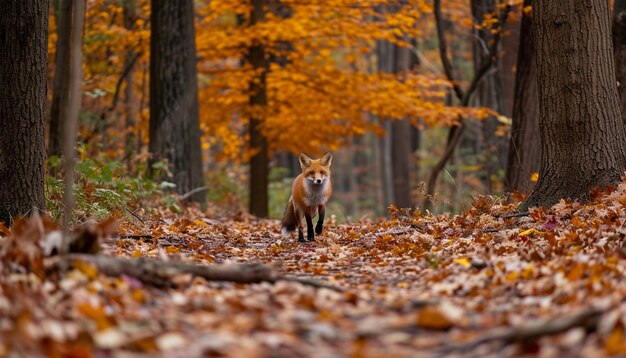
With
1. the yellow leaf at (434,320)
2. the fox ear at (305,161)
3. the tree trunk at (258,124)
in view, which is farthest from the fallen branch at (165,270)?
the tree trunk at (258,124)

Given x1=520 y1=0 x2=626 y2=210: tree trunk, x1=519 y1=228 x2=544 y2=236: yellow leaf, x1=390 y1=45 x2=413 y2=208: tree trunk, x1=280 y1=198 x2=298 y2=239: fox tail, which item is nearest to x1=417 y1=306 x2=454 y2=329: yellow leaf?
x1=519 y1=228 x2=544 y2=236: yellow leaf

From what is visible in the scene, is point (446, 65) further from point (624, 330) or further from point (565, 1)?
point (624, 330)

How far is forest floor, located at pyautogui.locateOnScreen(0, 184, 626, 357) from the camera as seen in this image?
142 inches

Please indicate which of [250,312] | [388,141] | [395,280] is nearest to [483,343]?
[250,312]

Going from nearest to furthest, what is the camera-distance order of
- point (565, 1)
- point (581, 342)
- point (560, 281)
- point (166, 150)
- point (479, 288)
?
point (581, 342), point (560, 281), point (479, 288), point (565, 1), point (166, 150)

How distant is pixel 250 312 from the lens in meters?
4.39

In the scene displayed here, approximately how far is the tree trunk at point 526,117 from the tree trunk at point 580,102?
3439 mm

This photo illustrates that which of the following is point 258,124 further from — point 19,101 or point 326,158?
point 19,101

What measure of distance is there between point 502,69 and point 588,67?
10742mm

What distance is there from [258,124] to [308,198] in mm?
7651

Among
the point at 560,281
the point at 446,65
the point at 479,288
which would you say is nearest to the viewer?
the point at 560,281

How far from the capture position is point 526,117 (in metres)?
12.0

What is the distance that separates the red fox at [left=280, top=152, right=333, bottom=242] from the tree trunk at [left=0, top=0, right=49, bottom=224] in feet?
11.8

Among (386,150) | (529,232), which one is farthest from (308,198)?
(386,150)
